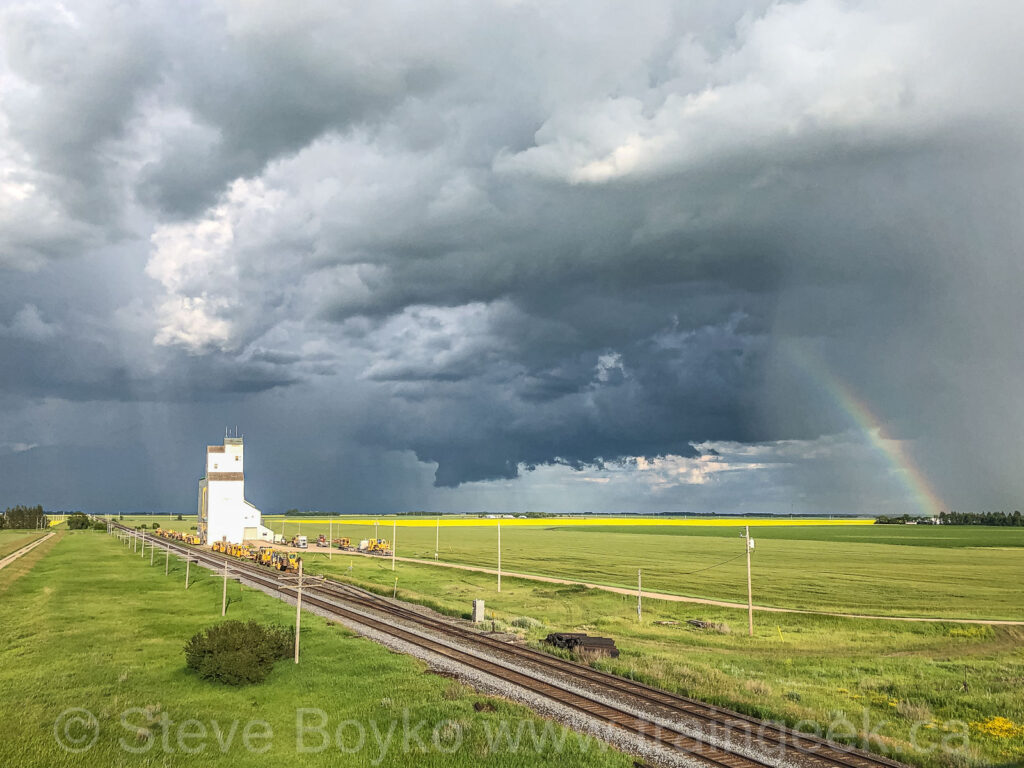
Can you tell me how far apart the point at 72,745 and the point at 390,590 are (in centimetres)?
4159

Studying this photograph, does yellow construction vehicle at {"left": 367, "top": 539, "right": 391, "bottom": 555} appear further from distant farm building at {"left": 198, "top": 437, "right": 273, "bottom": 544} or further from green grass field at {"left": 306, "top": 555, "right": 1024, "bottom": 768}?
green grass field at {"left": 306, "top": 555, "right": 1024, "bottom": 768}

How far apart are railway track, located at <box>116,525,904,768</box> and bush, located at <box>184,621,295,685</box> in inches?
330

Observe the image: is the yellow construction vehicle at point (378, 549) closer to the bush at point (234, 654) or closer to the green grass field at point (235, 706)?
the green grass field at point (235, 706)

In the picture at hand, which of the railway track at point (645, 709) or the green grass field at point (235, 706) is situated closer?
the green grass field at point (235, 706)

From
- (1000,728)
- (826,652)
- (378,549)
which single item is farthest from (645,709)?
(378,549)

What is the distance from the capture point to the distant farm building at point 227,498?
122m

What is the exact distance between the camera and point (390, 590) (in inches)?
2413

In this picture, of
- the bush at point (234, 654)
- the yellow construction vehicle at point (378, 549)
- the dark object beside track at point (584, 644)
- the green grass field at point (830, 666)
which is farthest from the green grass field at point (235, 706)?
the yellow construction vehicle at point (378, 549)

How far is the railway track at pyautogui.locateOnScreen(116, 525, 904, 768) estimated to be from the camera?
19.9 metres

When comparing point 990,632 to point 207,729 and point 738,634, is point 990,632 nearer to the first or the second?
point 738,634

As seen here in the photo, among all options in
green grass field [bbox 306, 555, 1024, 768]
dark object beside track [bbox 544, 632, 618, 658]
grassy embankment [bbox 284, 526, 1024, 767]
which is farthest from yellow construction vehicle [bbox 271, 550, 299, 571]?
dark object beside track [bbox 544, 632, 618, 658]

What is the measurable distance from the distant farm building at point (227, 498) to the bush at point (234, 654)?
321 ft

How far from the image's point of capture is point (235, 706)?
25.1 meters

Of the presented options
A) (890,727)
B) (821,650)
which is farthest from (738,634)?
(890,727)
